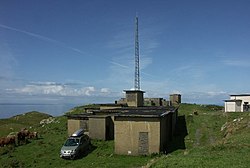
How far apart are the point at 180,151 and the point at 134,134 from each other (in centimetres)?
504

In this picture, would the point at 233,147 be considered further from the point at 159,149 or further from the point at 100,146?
the point at 100,146

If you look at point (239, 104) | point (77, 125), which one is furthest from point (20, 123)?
point (239, 104)

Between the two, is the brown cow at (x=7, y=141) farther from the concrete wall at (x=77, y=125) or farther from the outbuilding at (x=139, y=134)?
the outbuilding at (x=139, y=134)

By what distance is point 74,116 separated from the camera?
139ft

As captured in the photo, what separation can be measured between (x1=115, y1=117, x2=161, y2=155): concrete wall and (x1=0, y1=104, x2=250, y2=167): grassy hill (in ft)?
3.32

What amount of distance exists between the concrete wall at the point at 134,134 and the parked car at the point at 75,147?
3898 mm

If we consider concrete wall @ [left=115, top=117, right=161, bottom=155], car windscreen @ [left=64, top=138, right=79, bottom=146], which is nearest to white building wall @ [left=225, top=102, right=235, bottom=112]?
concrete wall @ [left=115, top=117, right=161, bottom=155]

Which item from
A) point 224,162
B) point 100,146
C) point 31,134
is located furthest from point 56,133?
point 224,162

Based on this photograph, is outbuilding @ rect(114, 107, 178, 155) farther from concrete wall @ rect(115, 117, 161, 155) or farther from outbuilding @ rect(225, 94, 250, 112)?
outbuilding @ rect(225, 94, 250, 112)

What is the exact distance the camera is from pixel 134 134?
30562 millimetres

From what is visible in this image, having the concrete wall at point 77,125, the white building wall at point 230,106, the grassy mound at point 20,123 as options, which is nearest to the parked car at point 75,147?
the concrete wall at point 77,125

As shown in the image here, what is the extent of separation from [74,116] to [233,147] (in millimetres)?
25006

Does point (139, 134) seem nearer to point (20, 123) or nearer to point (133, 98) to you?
point (133, 98)

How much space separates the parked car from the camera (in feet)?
96.7
